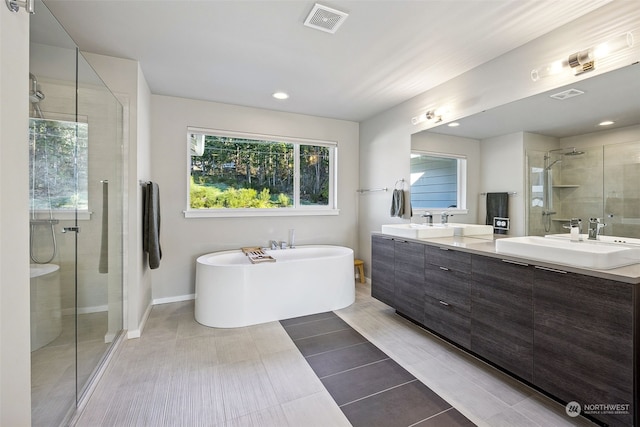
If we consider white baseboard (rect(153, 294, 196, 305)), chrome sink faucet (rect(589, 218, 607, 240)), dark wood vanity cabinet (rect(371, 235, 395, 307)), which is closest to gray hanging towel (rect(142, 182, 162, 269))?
white baseboard (rect(153, 294, 196, 305))

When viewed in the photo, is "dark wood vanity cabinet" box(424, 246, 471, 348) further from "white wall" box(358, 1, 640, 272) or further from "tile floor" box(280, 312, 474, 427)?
"white wall" box(358, 1, 640, 272)

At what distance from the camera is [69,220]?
6.03 feet

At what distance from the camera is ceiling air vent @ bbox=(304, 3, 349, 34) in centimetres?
183

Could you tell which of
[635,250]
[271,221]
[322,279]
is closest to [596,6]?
[635,250]

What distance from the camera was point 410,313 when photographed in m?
2.70

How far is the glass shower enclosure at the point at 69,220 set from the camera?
56.5 inches

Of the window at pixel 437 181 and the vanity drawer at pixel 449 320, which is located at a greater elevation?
the window at pixel 437 181

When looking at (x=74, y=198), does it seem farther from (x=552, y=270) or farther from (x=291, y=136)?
(x=552, y=270)

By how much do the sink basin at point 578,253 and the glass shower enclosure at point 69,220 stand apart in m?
2.58

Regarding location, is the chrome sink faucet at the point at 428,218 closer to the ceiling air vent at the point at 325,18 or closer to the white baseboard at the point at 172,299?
the ceiling air vent at the point at 325,18

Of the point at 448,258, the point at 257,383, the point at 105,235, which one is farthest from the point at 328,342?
the point at 105,235

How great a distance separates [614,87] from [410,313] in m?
2.18

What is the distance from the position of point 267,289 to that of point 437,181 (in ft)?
6.87

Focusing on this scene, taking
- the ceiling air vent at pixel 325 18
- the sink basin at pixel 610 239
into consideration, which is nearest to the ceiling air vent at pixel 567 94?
the sink basin at pixel 610 239
